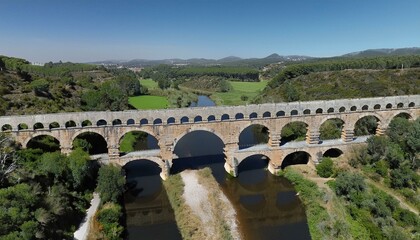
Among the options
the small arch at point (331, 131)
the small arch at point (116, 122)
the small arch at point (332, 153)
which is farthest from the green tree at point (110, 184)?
the small arch at point (331, 131)

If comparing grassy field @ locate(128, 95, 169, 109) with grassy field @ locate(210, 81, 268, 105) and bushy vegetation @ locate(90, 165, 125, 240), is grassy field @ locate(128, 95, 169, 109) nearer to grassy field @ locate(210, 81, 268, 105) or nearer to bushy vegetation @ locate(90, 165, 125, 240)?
grassy field @ locate(210, 81, 268, 105)

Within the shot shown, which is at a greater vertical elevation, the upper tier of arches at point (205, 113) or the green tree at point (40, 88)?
the green tree at point (40, 88)

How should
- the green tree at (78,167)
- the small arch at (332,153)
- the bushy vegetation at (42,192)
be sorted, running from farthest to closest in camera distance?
the small arch at (332,153) → the green tree at (78,167) → the bushy vegetation at (42,192)

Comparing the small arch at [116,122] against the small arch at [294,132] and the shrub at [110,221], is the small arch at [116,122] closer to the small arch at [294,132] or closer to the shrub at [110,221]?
the shrub at [110,221]

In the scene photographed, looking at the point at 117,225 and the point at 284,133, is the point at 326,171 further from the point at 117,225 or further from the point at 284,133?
the point at 117,225

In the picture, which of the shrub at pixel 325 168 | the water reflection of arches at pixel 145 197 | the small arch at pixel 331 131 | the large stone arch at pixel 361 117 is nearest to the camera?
the water reflection of arches at pixel 145 197

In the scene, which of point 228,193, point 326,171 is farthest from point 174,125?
point 326,171
